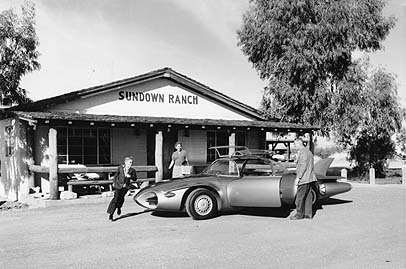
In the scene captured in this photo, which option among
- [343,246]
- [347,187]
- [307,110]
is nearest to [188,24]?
[307,110]

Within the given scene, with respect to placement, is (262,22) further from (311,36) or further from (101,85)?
(101,85)

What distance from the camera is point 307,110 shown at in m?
20.2

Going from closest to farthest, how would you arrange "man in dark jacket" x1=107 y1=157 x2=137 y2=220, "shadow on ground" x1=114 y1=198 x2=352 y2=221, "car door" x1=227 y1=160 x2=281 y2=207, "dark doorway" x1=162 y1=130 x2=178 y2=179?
"car door" x1=227 y1=160 x2=281 y2=207 < "man in dark jacket" x1=107 y1=157 x2=137 y2=220 < "shadow on ground" x1=114 y1=198 x2=352 y2=221 < "dark doorway" x1=162 y1=130 x2=178 y2=179

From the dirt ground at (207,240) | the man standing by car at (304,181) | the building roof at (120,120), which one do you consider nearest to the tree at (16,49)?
the building roof at (120,120)

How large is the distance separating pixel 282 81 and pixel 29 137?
1186 centimetres

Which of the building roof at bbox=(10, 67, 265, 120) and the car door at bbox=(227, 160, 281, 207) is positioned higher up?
the building roof at bbox=(10, 67, 265, 120)

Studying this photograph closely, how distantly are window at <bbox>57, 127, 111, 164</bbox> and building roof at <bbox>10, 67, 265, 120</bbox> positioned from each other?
41.3 inches

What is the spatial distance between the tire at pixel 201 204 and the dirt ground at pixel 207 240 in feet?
0.58

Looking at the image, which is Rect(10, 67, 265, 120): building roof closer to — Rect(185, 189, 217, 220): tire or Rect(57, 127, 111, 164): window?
Rect(57, 127, 111, 164): window

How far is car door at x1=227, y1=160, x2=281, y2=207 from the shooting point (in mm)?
8320

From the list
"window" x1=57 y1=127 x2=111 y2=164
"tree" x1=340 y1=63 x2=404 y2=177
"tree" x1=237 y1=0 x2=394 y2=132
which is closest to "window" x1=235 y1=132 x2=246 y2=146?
"tree" x1=237 y1=0 x2=394 y2=132

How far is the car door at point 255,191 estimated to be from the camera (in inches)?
328

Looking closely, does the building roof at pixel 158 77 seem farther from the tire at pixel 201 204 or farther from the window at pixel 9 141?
the tire at pixel 201 204

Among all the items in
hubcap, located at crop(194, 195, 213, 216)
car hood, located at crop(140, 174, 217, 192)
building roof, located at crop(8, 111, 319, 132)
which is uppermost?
building roof, located at crop(8, 111, 319, 132)
